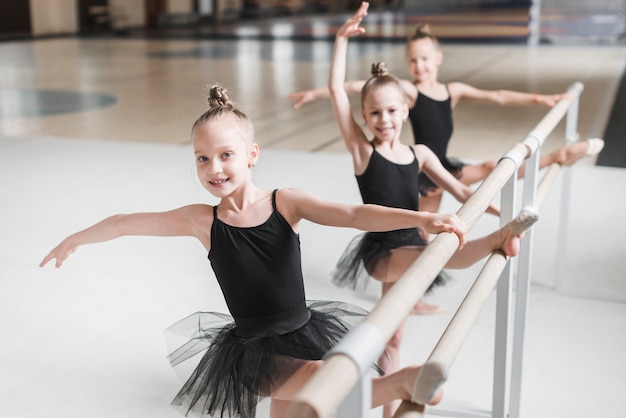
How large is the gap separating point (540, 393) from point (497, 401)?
878 mm

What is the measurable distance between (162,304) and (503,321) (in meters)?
1.93

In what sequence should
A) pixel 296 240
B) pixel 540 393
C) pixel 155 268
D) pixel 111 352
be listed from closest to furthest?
1. pixel 296 240
2. pixel 540 393
3. pixel 111 352
4. pixel 155 268

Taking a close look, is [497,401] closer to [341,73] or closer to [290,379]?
[290,379]

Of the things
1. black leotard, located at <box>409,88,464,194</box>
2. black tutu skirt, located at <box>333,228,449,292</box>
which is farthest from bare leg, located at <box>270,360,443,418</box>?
black leotard, located at <box>409,88,464,194</box>

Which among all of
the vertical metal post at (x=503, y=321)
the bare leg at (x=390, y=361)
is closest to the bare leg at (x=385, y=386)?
the vertical metal post at (x=503, y=321)

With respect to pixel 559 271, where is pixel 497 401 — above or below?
above

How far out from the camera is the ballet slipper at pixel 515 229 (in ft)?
6.03

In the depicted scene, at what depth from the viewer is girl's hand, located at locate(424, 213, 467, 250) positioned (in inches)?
61.0

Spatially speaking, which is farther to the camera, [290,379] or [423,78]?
[423,78]

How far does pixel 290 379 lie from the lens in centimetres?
199

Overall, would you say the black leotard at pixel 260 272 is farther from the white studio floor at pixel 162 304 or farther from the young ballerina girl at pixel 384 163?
the young ballerina girl at pixel 384 163

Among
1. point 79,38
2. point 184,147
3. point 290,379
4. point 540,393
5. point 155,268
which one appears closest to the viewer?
point 290,379

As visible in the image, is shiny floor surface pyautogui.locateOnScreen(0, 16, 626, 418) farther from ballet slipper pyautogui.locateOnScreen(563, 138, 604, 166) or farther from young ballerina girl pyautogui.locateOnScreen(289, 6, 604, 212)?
ballet slipper pyautogui.locateOnScreen(563, 138, 604, 166)

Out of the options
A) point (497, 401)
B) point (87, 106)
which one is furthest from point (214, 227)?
point (87, 106)
